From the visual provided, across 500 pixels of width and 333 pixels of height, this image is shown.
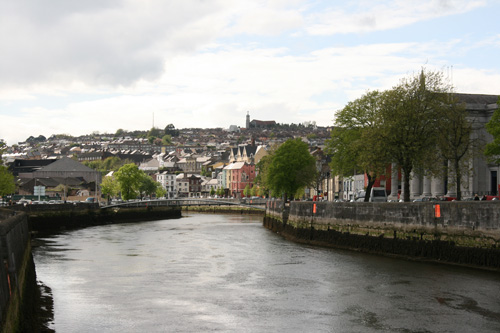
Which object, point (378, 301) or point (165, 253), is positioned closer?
point (378, 301)

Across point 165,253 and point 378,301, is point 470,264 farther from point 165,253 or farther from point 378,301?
point 165,253

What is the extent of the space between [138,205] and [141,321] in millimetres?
90541

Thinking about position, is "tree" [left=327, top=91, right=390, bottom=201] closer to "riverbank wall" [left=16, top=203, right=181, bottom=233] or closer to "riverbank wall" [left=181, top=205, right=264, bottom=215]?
"riverbank wall" [left=16, top=203, right=181, bottom=233]

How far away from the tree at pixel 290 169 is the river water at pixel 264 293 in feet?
148

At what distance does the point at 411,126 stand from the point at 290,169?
4038cm

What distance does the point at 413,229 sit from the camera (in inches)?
1516

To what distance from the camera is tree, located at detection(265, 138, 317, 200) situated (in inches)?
3514

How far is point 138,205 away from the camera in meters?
112

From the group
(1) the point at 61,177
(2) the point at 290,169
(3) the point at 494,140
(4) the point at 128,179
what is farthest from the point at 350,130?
(1) the point at 61,177

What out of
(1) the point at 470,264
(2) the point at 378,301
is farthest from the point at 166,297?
(1) the point at 470,264

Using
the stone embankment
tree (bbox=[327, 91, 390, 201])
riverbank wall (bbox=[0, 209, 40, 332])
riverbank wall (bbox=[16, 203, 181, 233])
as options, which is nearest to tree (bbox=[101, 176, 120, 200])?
riverbank wall (bbox=[16, 203, 181, 233])

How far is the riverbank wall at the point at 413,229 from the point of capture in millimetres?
32125

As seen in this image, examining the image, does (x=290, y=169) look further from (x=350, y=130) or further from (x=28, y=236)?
(x=28, y=236)

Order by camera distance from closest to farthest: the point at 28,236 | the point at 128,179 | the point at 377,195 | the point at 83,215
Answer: the point at 28,236 → the point at 377,195 → the point at 83,215 → the point at 128,179
